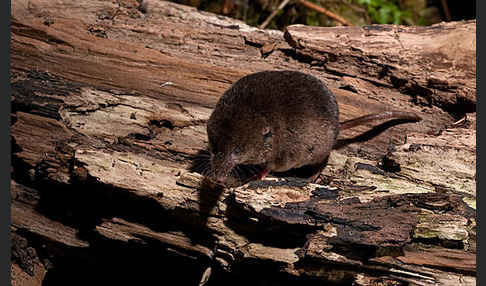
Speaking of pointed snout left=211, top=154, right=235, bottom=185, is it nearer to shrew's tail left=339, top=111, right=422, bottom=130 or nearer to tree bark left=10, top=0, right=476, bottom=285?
tree bark left=10, top=0, right=476, bottom=285

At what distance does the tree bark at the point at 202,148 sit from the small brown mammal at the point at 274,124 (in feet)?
0.73

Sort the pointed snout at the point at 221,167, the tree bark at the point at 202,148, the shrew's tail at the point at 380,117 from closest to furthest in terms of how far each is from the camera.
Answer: the tree bark at the point at 202,148, the pointed snout at the point at 221,167, the shrew's tail at the point at 380,117

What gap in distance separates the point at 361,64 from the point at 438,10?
10.2 ft

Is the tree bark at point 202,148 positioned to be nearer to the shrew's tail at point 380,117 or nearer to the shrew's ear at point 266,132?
the shrew's tail at point 380,117

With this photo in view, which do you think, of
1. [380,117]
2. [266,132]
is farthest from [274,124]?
[380,117]

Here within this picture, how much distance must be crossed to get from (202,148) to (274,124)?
59 centimetres

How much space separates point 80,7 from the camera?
4.03 meters

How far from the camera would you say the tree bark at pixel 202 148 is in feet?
9.04

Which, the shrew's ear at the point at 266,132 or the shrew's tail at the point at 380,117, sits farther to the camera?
the shrew's tail at the point at 380,117

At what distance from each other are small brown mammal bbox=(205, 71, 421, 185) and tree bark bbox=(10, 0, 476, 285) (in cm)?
22

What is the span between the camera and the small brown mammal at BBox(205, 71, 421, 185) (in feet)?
9.63

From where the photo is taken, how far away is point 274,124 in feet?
10.4

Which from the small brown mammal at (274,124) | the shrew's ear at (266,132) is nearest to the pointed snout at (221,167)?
the small brown mammal at (274,124)

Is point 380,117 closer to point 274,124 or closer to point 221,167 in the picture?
point 274,124
